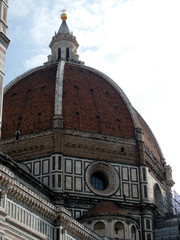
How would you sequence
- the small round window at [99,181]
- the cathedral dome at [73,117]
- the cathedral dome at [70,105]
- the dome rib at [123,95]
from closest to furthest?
the small round window at [99,181]
the cathedral dome at [73,117]
the cathedral dome at [70,105]
the dome rib at [123,95]

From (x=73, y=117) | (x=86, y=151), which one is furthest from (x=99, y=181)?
(x=73, y=117)

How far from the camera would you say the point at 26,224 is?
77.7 feet

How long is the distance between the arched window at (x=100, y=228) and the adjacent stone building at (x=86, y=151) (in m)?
0.06

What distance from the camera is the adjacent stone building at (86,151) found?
3484 centimetres

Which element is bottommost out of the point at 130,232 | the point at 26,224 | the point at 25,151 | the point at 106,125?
the point at 26,224

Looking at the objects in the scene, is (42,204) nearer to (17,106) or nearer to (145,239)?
(145,239)

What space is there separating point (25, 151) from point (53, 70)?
934cm

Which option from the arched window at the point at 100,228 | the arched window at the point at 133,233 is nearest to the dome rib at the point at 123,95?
the arched window at the point at 133,233

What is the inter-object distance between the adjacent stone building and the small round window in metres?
0.08

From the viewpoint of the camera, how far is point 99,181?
128 ft

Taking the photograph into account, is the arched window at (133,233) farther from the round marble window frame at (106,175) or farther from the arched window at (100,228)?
the round marble window frame at (106,175)

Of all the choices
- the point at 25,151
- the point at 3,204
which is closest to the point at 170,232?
the point at 25,151

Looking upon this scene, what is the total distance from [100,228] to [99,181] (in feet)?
19.2

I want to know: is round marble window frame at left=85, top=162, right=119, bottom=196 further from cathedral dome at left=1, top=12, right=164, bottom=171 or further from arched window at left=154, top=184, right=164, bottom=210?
arched window at left=154, top=184, right=164, bottom=210
